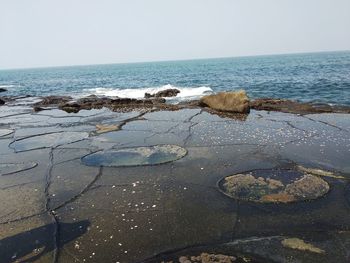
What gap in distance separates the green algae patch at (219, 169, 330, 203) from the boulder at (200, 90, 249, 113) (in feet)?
30.3

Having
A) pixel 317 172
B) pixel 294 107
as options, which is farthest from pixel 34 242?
pixel 294 107

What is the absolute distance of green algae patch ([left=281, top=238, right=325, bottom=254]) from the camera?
4797 millimetres

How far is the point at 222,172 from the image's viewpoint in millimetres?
8094

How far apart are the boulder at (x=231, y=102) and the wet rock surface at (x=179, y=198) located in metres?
→ 4.47

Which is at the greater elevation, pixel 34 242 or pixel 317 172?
pixel 34 242

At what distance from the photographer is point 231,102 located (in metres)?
17.5

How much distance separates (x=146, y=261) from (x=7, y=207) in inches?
138

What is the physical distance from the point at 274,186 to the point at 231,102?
10836mm

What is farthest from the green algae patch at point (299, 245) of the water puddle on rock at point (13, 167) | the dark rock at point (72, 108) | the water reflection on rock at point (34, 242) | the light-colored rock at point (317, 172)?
the dark rock at point (72, 108)

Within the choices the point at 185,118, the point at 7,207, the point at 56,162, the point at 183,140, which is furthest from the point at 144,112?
the point at 7,207

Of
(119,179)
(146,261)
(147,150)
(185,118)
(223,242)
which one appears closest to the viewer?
(146,261)

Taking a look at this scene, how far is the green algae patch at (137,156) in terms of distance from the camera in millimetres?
9094

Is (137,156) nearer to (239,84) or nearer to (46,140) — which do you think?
(46,140)

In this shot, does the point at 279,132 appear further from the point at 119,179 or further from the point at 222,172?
the point at 119,179
